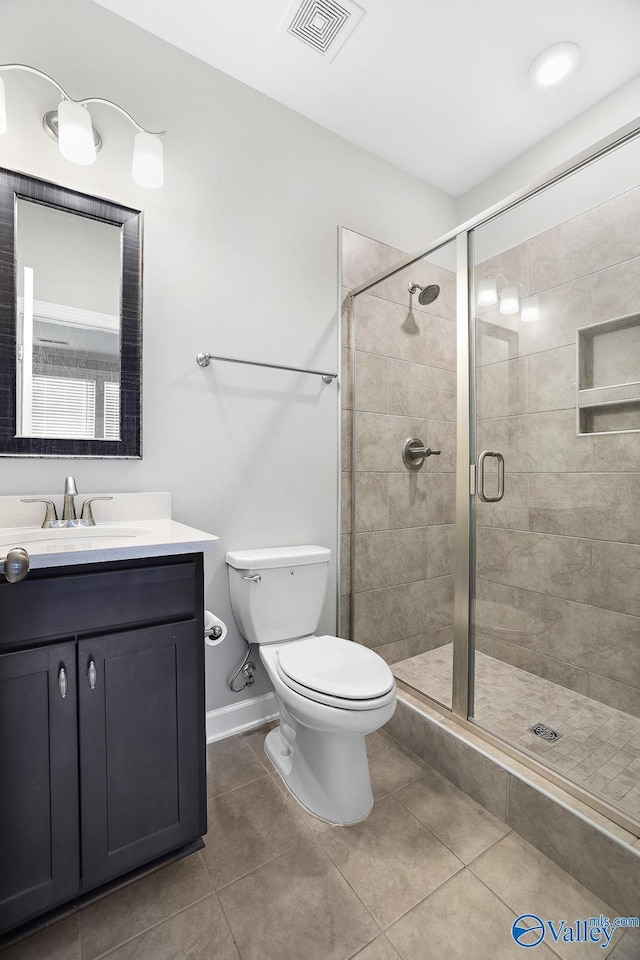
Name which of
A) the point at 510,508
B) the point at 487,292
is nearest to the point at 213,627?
the point at 510,508

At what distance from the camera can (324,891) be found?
1158mm

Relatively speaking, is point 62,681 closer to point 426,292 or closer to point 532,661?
point 532,661

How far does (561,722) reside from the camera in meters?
1.52

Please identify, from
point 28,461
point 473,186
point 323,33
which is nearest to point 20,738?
point 28,461

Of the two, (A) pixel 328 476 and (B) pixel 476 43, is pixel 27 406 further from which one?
(B) pixel 476 43

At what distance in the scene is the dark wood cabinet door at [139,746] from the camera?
3.44 feet

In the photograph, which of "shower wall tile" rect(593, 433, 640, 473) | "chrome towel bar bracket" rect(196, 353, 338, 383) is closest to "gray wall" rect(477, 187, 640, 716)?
"shower wall tile" rect(593, 433, 640, 473)

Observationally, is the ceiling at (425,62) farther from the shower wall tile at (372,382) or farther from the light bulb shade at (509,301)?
the shower wall tile at (372,382)

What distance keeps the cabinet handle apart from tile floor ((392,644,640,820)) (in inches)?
51.7

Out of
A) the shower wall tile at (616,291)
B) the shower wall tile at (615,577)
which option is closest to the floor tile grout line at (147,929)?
the shower wall tile at (615,577)

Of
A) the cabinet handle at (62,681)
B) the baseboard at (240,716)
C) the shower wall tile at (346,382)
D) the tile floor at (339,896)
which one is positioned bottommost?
the tile floor at (339,896)

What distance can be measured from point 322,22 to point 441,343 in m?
1.19

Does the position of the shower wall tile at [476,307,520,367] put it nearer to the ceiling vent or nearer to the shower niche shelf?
the shower niche shelf

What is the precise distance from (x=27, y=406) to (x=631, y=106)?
2.58 meters
